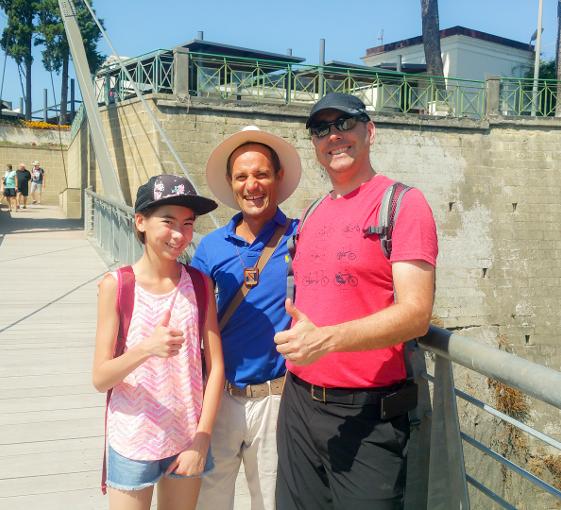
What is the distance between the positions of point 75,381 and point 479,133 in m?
12.6

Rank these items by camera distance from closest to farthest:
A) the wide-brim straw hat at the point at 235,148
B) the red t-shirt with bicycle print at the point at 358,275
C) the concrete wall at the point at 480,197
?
the red t-shirt with bicycle print at the point at 358,275
the wide-brim straw hat at the point at 235,148
the concrete wall at the point at 480,197

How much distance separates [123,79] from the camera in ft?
48.6

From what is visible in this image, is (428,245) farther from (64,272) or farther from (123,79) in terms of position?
(123,79)

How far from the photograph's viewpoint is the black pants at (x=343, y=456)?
1.90m

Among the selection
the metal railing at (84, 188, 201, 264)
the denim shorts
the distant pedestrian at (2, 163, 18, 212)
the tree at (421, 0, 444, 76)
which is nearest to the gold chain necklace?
the denim shorts

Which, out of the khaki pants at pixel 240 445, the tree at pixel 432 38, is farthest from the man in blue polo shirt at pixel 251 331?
the tree at pixel 432 38

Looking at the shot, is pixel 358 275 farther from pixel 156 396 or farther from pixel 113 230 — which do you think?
pixel 113 230

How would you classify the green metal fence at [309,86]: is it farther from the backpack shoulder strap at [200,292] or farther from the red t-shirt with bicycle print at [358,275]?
the red t-shirt with bicycle print at [358,275]

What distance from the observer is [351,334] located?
5.64 feet

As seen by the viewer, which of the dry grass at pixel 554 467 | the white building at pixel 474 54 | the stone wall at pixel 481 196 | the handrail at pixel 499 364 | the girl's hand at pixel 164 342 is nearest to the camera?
the handrail at pixel 499 364

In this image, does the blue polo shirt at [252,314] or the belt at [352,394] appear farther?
the blue polo shirt at [252,314]

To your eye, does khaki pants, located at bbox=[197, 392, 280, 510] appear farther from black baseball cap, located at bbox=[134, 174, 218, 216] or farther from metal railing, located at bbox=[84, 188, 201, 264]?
metal railing, located at bbox=[84, 188, 201, 264]

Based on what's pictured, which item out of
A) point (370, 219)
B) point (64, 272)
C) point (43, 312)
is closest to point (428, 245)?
point (370, 219)

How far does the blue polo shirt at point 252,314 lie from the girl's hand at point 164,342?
40 centimetres
